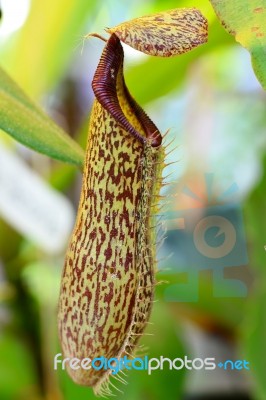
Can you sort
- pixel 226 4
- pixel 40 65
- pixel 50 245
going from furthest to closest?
pixel 40 65 < pixel 50 245 < pixel 226 4

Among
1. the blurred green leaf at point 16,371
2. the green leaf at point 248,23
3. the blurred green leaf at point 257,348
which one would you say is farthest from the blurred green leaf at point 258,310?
the green leaf at point 248,23

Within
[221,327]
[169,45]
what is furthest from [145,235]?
[221,327]

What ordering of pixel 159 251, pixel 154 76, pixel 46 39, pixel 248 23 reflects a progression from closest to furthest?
pixel 248 23 < pixel 159 251 < pixel 154 76 < pixel 46 39

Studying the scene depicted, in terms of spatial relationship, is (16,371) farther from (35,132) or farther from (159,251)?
(35,132)

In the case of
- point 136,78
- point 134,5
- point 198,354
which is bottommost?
point 198,354

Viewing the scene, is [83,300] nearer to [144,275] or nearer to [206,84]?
[144,275]

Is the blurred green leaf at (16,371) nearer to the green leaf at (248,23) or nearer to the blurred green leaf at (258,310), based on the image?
the blurred green leaf at (258,310)

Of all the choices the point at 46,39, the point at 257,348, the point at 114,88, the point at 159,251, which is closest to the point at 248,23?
the point at 114,88
